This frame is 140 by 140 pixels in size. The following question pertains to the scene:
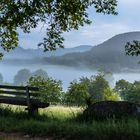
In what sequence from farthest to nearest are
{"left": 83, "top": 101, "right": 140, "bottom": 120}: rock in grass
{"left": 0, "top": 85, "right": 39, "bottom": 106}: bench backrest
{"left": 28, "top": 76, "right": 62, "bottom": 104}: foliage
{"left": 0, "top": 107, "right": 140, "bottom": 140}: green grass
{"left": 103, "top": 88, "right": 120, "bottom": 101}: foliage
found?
1. {"left": 103, "top": 88, "right": 120, "bottom": 101}: foliage
2. {"left": 28, "top": 76, "right": 62, "bottom": 104}: foliage
3. {"left": 0, "top": 85, "right": 39, "bottom": 106}: bench backrest
4. {"left": 83, "top": 101, "right": 140, "bottom": 120}: rock in grass
5. {"left": 0, "top": 107, "right": 140, "bottom": 140}: green grass

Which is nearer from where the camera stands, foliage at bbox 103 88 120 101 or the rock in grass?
the rock in grass

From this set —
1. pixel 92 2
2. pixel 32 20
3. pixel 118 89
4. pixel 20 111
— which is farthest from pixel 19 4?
pixel 118 89

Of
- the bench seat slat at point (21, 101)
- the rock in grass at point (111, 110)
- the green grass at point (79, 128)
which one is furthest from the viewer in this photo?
the bench seat slat at point (21, 101)

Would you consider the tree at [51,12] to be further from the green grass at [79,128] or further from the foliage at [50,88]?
the foliage at [50,88]

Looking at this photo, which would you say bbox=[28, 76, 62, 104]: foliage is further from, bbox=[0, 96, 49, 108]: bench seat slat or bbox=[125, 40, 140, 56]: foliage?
bbox=[125, 40, 140, 56]: foliage

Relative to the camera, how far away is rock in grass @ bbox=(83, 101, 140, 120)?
16938 mm

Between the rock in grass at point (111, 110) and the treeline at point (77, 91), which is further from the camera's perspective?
the treeline at point (77, 91)

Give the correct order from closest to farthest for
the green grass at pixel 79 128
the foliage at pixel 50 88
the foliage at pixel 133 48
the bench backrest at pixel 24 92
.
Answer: the green grass at pixel 79 128
the foliage at pixel 133 48
the bench backrest at pixel 24 92
the foliage at pixel 50 88

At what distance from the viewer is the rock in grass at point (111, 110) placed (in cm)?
1694

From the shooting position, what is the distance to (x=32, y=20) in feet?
68.5

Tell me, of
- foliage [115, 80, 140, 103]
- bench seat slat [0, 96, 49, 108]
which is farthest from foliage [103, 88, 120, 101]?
bench seat slat [0, 96, 49, 108]

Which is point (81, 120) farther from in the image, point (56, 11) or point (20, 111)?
point (56, 11)

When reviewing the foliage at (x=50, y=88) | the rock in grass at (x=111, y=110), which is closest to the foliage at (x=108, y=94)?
the foliage at (x=50, y=88)

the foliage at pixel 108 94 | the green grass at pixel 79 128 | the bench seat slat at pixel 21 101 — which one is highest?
the foliage at pixel 108 94
